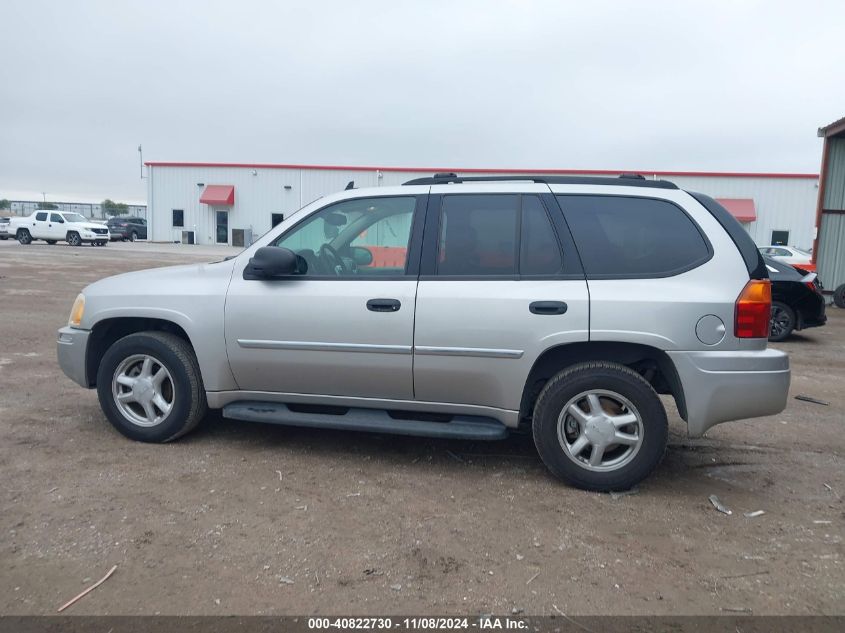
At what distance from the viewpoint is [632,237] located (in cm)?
412

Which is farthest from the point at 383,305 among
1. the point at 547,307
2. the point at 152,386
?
the point at 152,386

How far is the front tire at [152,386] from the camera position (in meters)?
4.61

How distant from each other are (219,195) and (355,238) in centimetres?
3765

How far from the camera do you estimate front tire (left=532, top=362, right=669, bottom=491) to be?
3.91 m

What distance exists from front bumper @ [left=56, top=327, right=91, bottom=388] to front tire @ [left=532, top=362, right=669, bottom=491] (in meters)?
3.18

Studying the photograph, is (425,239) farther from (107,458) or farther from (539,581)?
(107,458)

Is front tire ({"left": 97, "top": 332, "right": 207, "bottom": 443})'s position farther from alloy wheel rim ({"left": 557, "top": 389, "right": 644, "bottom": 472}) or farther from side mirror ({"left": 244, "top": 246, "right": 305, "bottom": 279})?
alloy wheel rim ({"left": 557, "top": 389, "right": 644, "bottom": 472})

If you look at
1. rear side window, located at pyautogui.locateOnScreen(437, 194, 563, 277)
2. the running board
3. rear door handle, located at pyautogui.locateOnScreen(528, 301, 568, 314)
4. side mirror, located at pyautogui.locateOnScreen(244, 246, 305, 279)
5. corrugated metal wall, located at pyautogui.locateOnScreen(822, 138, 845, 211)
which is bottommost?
the running board

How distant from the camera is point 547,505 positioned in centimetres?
386

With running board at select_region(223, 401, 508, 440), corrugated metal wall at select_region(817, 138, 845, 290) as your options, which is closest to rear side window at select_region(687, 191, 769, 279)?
running board at select_region(223, 401, 508, 440)

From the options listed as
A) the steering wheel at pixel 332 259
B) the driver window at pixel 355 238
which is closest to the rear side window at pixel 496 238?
the driver window at pixel 355 238

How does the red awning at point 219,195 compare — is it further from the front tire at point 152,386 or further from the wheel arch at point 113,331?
the front tire at point 152,386

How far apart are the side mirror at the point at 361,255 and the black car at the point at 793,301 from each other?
818cm

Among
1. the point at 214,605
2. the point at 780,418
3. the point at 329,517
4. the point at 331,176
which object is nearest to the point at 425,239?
the point at 329,517
